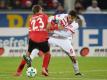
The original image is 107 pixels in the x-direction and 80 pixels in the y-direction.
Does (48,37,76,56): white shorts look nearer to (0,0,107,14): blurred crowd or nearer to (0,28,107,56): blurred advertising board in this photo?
(0,28,107,56): blurred advertising board

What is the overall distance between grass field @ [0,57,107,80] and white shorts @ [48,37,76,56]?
0.74 m

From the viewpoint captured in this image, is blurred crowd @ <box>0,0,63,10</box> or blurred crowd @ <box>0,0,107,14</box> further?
blurred crowd @ <box>0,0,63,10</box>

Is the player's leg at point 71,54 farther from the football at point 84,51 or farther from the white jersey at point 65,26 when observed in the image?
the football at point 84,51

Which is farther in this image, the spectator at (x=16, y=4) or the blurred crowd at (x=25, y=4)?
the spectator at (x=16, y=4)

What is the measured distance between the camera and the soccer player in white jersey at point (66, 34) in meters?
18.4

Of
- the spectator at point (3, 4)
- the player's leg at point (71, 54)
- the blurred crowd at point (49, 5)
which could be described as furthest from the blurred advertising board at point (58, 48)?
the player's leg at point (71, 54)

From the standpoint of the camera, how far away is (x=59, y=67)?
2152 centimetres

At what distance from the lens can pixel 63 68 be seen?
2116cm

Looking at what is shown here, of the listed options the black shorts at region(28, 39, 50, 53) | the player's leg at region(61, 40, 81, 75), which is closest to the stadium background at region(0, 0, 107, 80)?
the player's leg at region(61, 40, 81, 75)

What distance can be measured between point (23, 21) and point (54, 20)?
10484 millimetres

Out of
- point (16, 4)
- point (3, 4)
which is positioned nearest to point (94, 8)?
point (16, 4)

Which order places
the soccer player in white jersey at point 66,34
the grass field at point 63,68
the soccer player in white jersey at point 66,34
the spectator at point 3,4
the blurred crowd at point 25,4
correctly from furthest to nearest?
the blurred crowd at point 25,4 → the spectator at point 3,4 → the soccer player in white jersey at point 66,34 → the soccer player in white jersey at point 66,34 → the grass field at point 63,68

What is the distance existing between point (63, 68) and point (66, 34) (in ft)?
7.48

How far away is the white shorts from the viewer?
18.6 m
